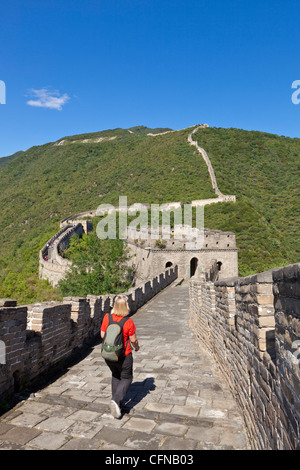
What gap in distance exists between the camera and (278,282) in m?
2.17

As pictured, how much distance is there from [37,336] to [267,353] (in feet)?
11.1

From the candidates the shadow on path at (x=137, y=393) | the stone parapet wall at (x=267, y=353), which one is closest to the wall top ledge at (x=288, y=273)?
the stone parapet wall at (x=267, y=353)

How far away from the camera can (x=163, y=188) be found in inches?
2099

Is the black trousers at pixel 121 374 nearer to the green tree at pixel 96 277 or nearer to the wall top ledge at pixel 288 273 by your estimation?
the wall top ledge at pixel 288 273

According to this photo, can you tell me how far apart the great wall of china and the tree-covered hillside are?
20518mm

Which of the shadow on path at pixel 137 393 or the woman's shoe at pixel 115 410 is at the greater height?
the woman's shoe at pixel 115 410

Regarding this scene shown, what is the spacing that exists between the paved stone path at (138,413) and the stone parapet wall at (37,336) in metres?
0.29

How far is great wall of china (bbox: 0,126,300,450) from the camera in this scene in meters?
1.96

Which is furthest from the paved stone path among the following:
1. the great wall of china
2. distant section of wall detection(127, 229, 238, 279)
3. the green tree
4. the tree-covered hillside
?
the tree-covered hillside

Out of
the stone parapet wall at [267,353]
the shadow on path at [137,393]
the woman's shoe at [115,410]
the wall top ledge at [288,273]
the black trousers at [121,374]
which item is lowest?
the shadow on path at [137,393]

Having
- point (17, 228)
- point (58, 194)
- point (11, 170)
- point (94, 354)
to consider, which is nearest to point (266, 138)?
point (58, 194)

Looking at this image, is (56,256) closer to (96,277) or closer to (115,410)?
(96,277)

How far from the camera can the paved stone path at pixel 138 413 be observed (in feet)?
9.94

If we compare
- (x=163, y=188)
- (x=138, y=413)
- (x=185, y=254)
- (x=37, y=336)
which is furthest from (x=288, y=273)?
(x=163, y=188)
